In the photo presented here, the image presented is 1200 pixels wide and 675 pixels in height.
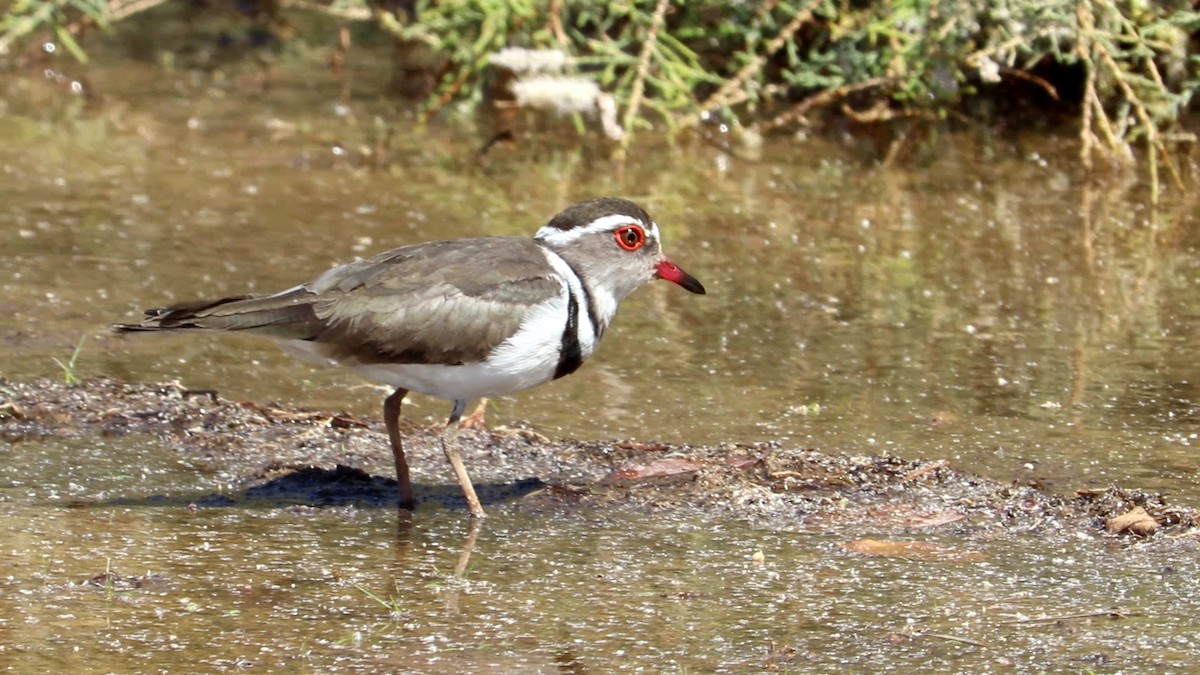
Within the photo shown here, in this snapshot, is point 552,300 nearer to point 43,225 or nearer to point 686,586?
point 686,586

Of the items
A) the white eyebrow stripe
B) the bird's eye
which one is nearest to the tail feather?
the white eyebrow stripe

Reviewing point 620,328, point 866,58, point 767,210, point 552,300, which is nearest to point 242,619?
point 552,300

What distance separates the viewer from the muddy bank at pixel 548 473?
5316 mm

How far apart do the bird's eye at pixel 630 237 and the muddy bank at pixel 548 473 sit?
72 centimetres

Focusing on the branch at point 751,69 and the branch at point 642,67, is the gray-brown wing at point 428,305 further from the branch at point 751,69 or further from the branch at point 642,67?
the branch at point 751,69

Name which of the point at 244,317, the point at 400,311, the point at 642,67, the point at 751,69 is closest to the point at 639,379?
the point at 400,311

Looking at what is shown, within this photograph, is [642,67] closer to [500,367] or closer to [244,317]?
[500,367]

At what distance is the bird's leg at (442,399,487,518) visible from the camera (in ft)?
17.9

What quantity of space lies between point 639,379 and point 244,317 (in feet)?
6.08

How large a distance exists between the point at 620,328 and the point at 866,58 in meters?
2.69

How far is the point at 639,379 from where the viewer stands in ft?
22.3

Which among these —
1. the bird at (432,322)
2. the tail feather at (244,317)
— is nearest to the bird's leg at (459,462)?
the bird at (432,322)

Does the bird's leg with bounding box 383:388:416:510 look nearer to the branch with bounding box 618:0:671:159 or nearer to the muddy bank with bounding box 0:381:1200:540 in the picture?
the muddy bank with bounding box 0:381:1200:540

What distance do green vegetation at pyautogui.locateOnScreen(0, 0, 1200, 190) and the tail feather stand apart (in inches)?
147
